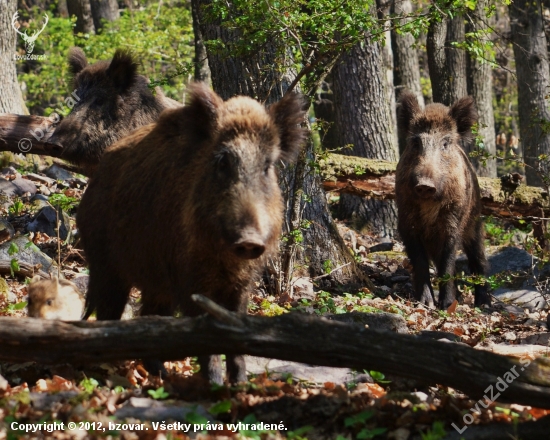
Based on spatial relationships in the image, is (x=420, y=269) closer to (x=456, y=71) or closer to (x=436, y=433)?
(x=436, y=433)

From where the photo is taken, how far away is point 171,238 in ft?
17.2

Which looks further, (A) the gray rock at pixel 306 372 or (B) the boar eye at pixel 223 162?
(A) the gray rock at pixel 306 372

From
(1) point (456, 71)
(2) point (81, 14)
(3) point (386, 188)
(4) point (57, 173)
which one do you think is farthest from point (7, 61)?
(2) point (81, 14)

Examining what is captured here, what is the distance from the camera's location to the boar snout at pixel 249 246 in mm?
4434

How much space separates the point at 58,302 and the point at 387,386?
263cm

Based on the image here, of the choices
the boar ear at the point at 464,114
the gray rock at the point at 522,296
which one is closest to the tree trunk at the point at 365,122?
the boar ear at the point at 464,114

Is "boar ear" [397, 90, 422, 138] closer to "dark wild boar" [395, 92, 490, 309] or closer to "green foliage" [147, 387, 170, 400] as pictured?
"dark wild boar" [395, 92, 490, 309]

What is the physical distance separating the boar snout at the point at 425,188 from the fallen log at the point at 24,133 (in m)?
4.63

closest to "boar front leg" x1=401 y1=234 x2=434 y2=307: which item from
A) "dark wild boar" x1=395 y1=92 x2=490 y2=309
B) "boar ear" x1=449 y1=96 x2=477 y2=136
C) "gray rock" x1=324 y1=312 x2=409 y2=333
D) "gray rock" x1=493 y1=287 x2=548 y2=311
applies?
"dark wild boar" x1=395 y1=92 x2=490 y2=309

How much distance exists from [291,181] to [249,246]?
4025mm

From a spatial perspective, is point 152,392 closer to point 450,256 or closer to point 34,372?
point 34,372

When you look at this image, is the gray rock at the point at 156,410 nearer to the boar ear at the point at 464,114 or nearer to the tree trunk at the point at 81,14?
the boar ear at the point at 464,114

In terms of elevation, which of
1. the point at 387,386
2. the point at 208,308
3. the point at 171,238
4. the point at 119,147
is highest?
the point at 119,147

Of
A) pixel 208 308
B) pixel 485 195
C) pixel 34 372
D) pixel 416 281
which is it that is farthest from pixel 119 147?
pixel 485 195
